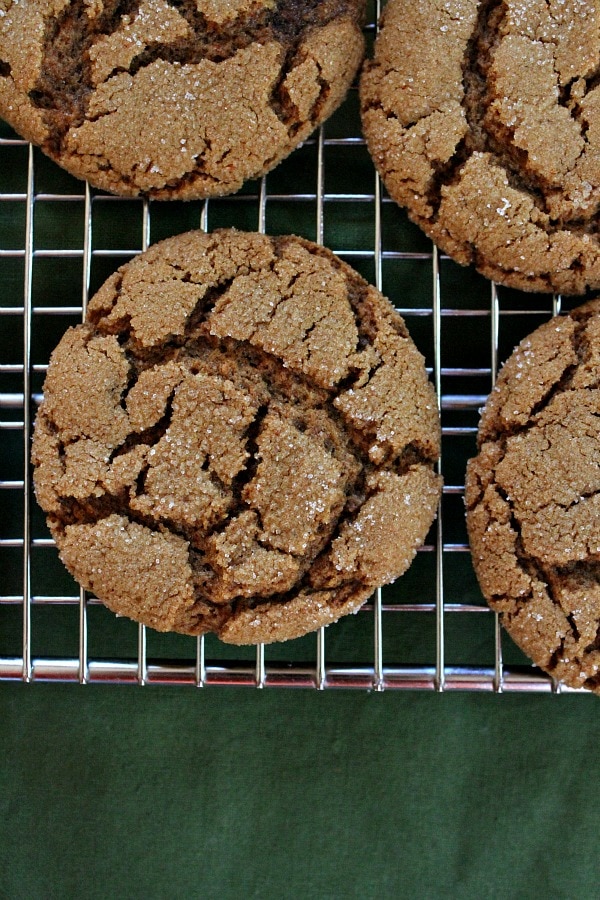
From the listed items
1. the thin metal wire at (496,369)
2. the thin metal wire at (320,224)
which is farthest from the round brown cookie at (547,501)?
the thin metal wire at (320,224)

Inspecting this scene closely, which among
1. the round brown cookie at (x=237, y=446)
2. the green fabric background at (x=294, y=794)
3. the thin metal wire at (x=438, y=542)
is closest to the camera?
the round brown cookie at (x=237, y=446)

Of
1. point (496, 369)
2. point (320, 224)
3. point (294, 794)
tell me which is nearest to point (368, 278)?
point (320, 224)

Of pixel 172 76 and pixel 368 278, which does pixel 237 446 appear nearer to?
pixel 368 278

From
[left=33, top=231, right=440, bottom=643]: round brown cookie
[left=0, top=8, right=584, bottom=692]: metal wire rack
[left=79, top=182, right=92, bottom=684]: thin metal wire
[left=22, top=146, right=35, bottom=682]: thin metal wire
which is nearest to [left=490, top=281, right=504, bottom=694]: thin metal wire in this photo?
[left=0, top=8, right=584, bottom=692]: metal wire rack

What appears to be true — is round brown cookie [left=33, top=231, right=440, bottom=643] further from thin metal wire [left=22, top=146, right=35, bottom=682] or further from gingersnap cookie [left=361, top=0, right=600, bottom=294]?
gingersnap cookie [left=361, top=0, right=600, bottom=294]

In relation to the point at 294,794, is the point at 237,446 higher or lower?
higher

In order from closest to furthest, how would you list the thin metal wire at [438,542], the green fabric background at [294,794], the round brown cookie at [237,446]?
the round brown cookie at [237,446] → the thin metal wire at [438,542] → the green fabric background at [294,794]

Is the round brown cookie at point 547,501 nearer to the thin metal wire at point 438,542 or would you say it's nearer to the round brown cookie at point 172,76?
the thin metal wire at point 438,542

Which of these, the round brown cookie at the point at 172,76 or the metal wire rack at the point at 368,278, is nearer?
the round brown cookie at the point at 172,76
